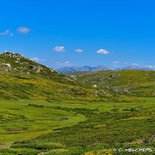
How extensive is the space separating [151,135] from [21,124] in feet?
182

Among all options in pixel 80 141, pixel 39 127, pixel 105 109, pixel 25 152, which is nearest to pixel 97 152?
pixel 25 152

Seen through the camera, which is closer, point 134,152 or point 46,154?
point 134,152

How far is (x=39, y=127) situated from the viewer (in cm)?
11438

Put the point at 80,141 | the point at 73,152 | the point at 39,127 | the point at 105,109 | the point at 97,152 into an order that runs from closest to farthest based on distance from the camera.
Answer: the point at 97,152, the point at 73,152, the point at 80,141, the point at 39,127, the point at 105,109

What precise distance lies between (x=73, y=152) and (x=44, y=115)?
94.9 m

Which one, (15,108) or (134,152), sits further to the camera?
(15,108)

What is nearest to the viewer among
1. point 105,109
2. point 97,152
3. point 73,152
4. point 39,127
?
point 97,152

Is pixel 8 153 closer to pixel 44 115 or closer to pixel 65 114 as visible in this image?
pixel 44 115

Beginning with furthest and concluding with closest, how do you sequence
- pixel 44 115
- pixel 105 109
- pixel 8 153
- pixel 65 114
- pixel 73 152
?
1. pixel 105 109
2. pixel 65 114
3. pixel 44 115
4. pixel 8 153
5. pixel 73 152

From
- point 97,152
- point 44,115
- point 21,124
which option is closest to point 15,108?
point 44,115

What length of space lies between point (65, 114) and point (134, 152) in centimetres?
10868

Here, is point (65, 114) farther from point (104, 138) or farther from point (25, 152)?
point (25, 152)

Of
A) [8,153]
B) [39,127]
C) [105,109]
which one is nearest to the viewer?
[8,153]

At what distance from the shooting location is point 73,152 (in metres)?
51.8
